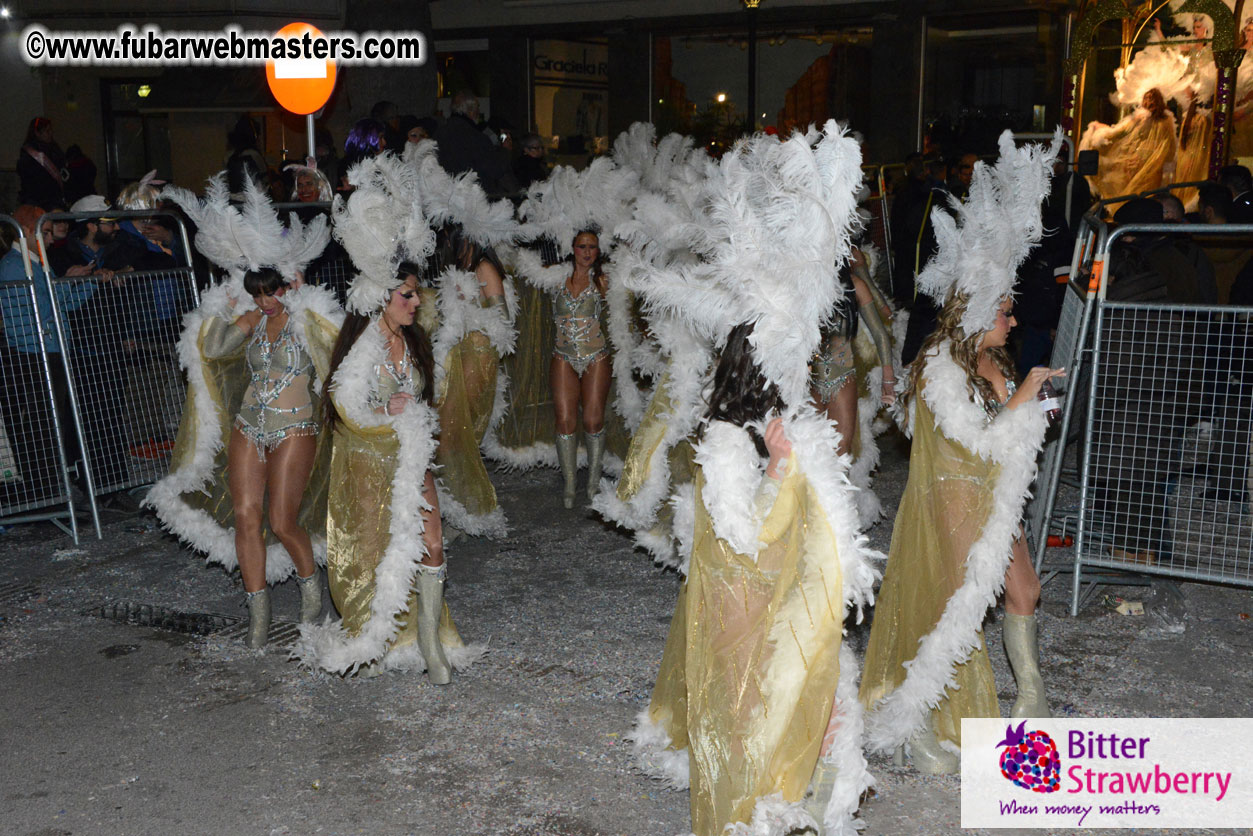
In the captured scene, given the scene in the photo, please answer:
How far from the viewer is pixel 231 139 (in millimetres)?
10773

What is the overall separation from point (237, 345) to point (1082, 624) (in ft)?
14.0

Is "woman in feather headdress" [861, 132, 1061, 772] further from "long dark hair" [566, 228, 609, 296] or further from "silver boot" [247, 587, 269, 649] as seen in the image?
"long dark hair" [566, 228, 609, 296]

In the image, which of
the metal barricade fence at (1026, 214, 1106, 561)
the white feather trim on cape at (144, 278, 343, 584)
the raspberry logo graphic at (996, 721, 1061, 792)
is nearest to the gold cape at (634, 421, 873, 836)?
the raspberry logo graphic at (996, 721, 1061, 792)

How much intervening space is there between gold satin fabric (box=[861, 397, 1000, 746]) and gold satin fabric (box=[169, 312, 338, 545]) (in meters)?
2.64

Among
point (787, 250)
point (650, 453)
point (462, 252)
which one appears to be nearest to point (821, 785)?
point (787, 250)

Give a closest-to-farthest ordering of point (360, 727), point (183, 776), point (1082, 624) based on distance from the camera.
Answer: point (183, 776) → point (360, 727) → point (1082, 624)

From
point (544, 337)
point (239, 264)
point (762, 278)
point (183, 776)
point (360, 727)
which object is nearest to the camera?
point (762, 278)

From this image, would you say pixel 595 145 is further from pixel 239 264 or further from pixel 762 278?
pixel 762 278

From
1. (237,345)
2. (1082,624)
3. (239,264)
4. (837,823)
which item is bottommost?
(1082,624)

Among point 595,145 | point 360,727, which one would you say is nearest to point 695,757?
point 360,727

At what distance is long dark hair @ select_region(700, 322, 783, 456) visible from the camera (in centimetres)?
335

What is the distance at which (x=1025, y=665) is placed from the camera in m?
4.18

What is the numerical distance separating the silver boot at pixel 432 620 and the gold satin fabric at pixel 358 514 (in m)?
0.07

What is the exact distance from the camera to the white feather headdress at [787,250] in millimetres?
3250
